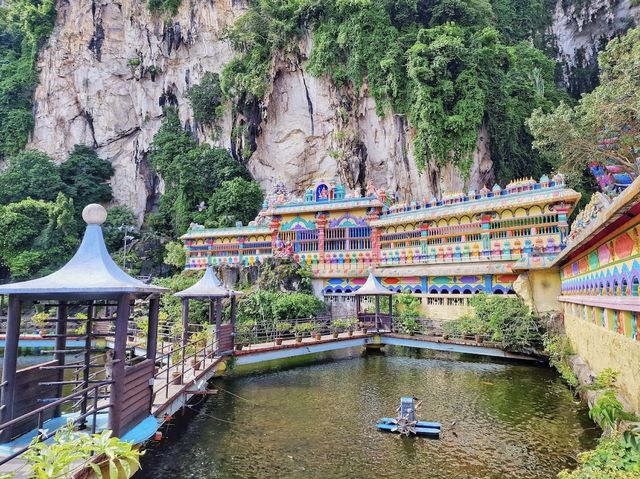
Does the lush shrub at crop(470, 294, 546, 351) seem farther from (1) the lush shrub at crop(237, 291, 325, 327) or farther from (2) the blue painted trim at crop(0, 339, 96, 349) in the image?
(2) the blue painted trim at crop(0, 339, 96, 349)

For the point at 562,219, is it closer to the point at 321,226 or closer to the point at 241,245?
the point at 321,226

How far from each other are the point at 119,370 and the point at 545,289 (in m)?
15.3

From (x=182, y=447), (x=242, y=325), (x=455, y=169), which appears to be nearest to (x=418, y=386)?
(x=182, y=447)

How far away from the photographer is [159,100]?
40.4m

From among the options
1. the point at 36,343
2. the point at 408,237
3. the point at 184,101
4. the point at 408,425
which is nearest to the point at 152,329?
the point at 408,425

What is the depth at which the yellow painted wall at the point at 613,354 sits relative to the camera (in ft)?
22.2

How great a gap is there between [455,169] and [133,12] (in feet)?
110

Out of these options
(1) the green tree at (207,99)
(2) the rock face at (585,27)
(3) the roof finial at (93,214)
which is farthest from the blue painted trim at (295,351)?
(2) the rock face at (585,27)

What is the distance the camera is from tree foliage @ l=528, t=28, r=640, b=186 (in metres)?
17.3

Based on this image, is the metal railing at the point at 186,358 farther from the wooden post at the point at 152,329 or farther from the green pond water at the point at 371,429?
the wooden post at the point at 152,329

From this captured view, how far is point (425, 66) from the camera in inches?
993

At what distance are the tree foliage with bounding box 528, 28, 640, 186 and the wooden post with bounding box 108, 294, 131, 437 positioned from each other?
18.6 metres

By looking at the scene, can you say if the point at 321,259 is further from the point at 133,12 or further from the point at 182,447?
the point at 133,12

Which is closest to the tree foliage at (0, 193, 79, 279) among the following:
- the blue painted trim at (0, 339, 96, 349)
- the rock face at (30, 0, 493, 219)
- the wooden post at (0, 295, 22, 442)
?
the rock face at (30, 0, 493, 219)
